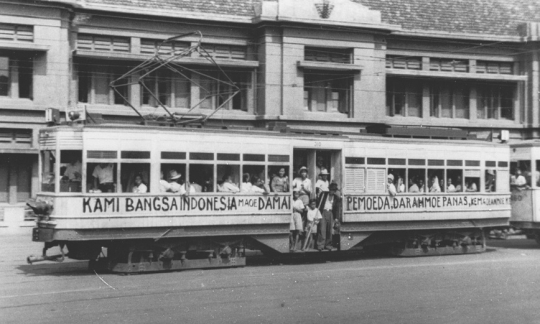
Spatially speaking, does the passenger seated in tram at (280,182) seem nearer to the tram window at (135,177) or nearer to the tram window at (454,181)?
the tram window at (135,177)

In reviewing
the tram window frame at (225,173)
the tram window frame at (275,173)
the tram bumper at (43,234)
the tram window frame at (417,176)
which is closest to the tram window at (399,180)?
the tram window frame at (417,176)

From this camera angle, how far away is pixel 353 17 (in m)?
29.6

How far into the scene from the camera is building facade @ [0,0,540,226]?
25469 mm

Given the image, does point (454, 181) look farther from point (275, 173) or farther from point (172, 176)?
point (172, 176)

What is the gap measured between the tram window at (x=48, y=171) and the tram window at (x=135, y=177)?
1.37 metres

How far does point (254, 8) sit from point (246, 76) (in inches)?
109

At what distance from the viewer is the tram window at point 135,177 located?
14.9 meters

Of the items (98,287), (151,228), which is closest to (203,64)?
A: (151,228)

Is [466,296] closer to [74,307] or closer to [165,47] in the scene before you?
[74,307]

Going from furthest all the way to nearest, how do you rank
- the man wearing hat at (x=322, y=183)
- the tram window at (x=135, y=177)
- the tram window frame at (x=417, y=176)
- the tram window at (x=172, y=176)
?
the tram window frame at (x=417, y=176), the man wearing hat at (x=322, y=183), the tram window at (x=172, y=176), the tram window at (x=135, y=177)

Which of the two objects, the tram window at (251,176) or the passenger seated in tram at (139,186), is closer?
the passenger seated in tram at (139,186)

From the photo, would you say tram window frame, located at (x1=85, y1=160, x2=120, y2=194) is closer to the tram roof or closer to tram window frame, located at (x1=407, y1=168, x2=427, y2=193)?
the tram roof

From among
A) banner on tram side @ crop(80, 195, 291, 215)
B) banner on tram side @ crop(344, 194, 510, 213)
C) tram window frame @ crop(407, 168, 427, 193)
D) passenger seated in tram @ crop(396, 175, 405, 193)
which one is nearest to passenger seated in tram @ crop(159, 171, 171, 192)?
banner on tram side @ crop(80, 195, 291, 215)

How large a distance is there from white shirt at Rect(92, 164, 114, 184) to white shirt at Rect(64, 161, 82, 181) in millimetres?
292
